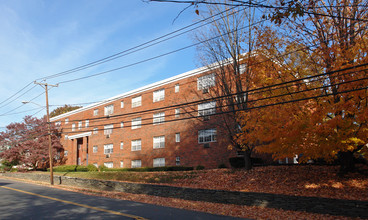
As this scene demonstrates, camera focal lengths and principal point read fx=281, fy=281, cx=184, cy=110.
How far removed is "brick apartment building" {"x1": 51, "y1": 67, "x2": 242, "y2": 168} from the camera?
26969 millimetres

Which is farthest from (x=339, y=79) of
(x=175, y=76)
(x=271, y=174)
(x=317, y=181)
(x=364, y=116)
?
(x=175, y=76)

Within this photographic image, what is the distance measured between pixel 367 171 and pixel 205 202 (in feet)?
26.7

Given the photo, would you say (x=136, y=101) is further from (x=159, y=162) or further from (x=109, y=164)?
(x=109, y=164)

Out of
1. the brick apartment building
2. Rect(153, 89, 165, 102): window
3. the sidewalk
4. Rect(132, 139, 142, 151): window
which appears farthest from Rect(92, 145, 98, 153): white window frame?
the sidewalk

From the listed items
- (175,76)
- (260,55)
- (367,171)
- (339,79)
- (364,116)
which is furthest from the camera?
(175,76)

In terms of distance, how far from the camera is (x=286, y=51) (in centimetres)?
1434

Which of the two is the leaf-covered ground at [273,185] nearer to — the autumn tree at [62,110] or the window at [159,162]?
the window at [159,162]

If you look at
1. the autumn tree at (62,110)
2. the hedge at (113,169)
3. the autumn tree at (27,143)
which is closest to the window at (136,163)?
the hedge at (113,169)

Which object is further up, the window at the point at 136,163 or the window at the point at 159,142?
the window at the point at 159,142

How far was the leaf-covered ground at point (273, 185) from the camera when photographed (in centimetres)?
1198

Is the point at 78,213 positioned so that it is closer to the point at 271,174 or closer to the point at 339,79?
the point at 271,174

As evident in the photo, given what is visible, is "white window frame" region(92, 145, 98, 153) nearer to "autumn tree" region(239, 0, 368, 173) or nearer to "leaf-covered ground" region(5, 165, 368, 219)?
"leaf-covered ground" region(5, 165, 368, 219)

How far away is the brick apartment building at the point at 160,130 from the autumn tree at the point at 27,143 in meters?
5.27

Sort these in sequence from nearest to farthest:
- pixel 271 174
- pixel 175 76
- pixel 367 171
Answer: pixel 367 171 → pixel 271 174 → pixel 175 76
